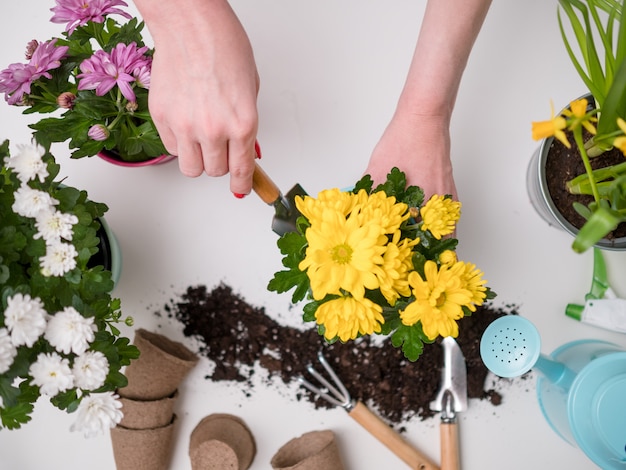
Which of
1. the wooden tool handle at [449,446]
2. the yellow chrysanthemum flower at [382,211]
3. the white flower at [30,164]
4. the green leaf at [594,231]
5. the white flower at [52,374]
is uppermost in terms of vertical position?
the white flower at [30,164]

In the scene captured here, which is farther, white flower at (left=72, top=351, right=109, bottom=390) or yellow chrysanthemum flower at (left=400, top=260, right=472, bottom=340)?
white flower at (left=72, top=351, right=109, bottom=390)

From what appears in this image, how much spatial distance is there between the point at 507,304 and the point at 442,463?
0.26 m

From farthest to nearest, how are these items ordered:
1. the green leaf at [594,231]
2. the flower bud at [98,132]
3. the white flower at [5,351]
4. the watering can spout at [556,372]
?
1. the watering can spout at [556,372]
2. the flower bud at [98,132]
3. the white flower at [5,351]
4. the green leaf at [594,231]

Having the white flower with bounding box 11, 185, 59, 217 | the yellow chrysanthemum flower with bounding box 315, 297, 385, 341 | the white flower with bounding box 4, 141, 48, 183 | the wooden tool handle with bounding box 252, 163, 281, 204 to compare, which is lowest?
the yellow chrysanthemum flower with bounding box 315, 297, 385, 341

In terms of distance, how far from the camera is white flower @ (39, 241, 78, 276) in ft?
2.00

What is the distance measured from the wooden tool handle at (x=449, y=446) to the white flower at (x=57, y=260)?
0.57 metres

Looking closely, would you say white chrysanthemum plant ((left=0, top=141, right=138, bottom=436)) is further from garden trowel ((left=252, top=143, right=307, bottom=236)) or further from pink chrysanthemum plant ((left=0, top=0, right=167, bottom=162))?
garden trowel ((left=252, top=143, right=307, bottom=236))

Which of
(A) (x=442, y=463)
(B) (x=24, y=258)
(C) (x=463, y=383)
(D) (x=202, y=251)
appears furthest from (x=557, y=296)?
(B) (x=24, y=258)

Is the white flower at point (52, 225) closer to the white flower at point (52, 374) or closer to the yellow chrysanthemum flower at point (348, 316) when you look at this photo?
the white flower at point (52, 374)

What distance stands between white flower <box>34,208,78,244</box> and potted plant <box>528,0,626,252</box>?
48cm

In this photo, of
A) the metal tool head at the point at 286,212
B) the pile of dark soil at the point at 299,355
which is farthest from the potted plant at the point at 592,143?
the metal tool head at the point at 286,212

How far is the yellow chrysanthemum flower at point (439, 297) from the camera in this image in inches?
19.8

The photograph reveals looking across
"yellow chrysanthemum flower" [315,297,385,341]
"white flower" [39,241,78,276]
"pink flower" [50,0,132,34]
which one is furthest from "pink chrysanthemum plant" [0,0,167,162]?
"yellow chrysanthemum flower" [315,297,385,341]

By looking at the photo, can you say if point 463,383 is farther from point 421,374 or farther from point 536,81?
point 536,81
